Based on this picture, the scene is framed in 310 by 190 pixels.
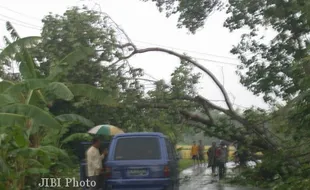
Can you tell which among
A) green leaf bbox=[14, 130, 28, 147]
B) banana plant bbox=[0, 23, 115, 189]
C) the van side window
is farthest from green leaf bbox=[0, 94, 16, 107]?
the van side window

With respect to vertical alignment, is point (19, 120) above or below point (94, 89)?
below

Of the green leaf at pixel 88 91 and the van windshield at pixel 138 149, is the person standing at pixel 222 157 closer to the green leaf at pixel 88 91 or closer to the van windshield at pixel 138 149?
the green leaf at pixel 88 91

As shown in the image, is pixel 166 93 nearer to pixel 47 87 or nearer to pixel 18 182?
pixel 47 87

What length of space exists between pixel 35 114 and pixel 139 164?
2.73 metres

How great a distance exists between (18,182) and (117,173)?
230 cm

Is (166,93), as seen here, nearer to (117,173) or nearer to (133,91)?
(133,91)

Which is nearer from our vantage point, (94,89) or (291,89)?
(94,89)

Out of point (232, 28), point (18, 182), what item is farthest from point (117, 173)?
point (232, 28)

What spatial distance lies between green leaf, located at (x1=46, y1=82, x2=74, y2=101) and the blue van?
5.15 feet

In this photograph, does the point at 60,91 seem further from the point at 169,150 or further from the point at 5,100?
the point at 169,150

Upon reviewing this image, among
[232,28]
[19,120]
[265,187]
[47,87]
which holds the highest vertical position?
[232,28]

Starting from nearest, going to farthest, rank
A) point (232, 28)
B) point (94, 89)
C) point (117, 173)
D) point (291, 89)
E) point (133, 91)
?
1. point (117, 173)
2. point (94, 89)
3. point (291, 89)
4. point (133, 91)
5. point (232, 28)

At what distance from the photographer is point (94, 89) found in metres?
15.4

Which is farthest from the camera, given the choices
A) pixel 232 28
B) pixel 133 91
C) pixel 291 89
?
pixel 232 28
